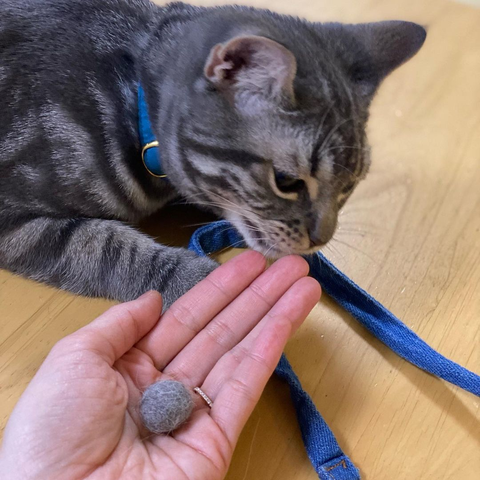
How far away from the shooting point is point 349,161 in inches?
33.8

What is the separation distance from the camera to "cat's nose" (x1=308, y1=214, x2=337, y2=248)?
33.9 inches

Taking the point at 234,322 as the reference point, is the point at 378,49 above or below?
above

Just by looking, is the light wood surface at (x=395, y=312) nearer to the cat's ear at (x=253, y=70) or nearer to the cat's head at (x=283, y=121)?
the cat's head at (x=283, y=121)

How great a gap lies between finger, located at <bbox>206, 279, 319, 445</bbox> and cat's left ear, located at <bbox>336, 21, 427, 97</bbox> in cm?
50

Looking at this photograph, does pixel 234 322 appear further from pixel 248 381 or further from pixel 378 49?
pixel 378 49

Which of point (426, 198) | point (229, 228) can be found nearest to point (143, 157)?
point (229, 228)

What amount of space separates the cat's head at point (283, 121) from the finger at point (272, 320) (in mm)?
75

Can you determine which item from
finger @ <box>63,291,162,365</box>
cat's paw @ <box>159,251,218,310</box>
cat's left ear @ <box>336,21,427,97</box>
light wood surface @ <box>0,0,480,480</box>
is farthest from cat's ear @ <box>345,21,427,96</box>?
finger @ <box>63,291,162,365</box>

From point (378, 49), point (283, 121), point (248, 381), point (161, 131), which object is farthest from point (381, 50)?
point (248, 381)

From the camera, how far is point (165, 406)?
27.2 inches

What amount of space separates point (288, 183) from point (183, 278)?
0.29 m

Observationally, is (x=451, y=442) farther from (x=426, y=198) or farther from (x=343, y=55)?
(x=343, y=55)

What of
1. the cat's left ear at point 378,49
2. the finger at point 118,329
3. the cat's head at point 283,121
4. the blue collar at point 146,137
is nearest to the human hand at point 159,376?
the finger at point 118,329

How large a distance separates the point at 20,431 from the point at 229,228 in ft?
1.89
